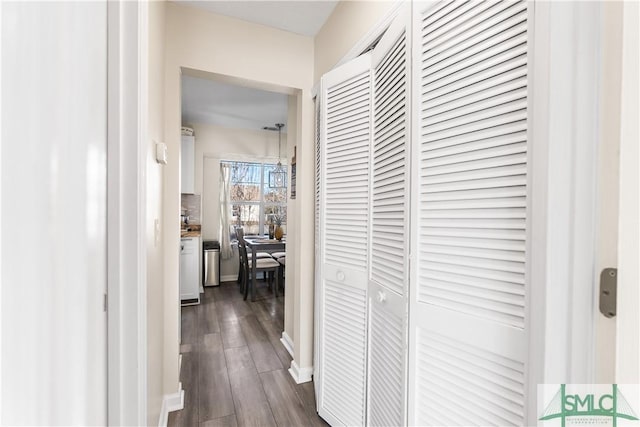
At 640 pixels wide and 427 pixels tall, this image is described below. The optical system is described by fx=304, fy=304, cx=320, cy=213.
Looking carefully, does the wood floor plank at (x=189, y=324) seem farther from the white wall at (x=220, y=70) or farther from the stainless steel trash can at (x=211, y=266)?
the white wall at (x=220, y=70)

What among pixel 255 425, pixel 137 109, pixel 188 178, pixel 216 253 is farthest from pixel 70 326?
pixel 216 253

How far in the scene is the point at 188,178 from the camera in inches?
180

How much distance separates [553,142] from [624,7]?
29cm

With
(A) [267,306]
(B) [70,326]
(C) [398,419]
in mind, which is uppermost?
(B) [70,326]

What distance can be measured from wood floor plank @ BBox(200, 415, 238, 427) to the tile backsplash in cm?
343

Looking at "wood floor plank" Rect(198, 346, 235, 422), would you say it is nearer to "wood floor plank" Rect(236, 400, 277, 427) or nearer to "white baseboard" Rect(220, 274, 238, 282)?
"wood floor plank" Rect(236, 400, 277, 427)

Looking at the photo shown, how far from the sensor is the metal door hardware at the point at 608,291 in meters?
0.61

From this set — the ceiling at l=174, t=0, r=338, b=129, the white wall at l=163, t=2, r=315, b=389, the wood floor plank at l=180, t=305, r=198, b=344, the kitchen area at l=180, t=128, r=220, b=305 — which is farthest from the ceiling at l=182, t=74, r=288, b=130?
the wood floor plank at l=180, t=305, r=198, b=344

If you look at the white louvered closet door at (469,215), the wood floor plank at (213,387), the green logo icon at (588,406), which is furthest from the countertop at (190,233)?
the green logo icon at (588,406)

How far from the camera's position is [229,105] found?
14.1 ft

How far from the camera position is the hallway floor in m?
1.94

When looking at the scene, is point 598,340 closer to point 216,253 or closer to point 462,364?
point 462,364

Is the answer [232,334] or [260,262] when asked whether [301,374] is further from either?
[260,262]

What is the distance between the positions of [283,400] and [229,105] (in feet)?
12.2
